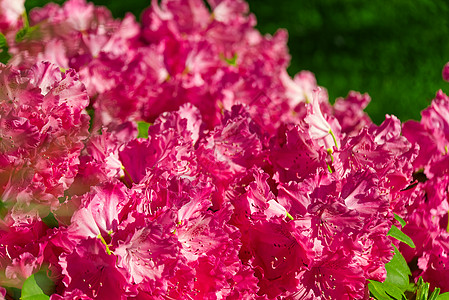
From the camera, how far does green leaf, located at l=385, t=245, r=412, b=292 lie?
82 cm

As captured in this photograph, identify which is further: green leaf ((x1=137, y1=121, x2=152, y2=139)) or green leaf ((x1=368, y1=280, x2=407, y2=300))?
green leaf ((x1=137, y1=121, x2=152, y2=139))

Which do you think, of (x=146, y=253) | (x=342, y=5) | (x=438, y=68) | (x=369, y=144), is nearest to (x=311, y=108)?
(x=369, y=144)

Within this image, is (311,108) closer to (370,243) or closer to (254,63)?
(370,243)

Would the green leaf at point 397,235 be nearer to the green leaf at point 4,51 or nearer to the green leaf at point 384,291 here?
the green leaf at point 384,291

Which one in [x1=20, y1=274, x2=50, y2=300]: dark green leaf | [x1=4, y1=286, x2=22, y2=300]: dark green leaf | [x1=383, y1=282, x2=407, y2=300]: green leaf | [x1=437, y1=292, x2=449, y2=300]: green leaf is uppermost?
[x1=20, y1=274, x2=50, y2=300]: dark green leaf

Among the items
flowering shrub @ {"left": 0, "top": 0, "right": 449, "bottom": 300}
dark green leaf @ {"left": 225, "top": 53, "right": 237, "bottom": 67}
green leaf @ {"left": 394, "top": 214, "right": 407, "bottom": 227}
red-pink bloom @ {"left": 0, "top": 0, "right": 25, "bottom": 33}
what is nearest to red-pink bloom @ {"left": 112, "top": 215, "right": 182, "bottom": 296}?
flowering shrub @ {"left": 0, "top": 0, "right": 449, "bottom": 300}

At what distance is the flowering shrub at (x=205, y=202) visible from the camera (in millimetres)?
697

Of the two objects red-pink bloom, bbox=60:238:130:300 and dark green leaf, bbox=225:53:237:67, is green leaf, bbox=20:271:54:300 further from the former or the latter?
dark green leaf, bbox=225:53:237:67

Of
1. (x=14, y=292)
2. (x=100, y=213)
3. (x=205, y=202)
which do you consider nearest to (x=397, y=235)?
(x=205, y=202)

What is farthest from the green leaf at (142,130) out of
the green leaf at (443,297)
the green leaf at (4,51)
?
the green leaf at (443,297)

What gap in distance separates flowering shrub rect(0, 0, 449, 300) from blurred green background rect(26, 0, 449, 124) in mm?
426

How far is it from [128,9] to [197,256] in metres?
2.20

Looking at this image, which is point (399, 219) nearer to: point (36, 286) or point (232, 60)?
point (36, 286)

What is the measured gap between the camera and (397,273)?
2.71 feet
